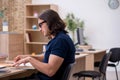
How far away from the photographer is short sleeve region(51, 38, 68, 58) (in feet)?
7.33

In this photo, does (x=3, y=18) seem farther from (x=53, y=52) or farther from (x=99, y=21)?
(x=53, y=52)

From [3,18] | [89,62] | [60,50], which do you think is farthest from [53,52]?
[3,18]

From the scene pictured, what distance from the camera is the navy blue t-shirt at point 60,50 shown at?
225 cm

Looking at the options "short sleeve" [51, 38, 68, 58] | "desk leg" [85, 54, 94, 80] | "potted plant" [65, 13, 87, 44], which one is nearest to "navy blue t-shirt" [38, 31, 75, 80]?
"short sleeve" [51, 38, 68, 58]

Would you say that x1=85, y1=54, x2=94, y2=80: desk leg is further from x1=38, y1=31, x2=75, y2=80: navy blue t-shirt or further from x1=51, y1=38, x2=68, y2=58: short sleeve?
x1=51, y1=38, x2=68, y2=58: short sleeve

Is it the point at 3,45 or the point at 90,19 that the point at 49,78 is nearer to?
the point at 3,45

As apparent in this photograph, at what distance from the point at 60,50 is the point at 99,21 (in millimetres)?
5312

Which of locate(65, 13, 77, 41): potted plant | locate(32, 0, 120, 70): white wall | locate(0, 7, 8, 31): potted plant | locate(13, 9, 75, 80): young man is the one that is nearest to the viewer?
locate(13, 9, 75, 80): young man

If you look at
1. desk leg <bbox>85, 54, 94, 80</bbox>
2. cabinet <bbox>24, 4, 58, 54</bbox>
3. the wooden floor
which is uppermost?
cabinet <bbox>24, 4, 58, 54</bbox>

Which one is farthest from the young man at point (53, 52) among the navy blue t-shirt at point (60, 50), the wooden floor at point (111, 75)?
the wooden floor at point (111, 75)

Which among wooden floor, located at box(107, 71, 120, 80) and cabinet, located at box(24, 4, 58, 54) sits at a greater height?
cabinet, located at box(24, 4, 58, 54)

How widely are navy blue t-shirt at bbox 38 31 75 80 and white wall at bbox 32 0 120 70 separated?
16.7 ft

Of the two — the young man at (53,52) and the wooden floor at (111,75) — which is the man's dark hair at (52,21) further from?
the wooden floor at (111,75)

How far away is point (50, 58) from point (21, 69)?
35 centimetres
